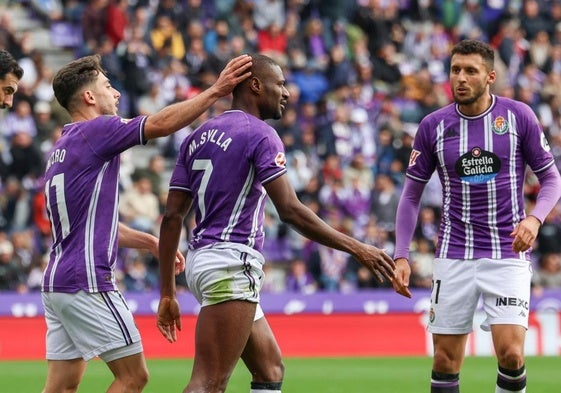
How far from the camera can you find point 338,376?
1426 centimetres

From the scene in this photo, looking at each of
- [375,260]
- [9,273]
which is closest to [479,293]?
[375,260]

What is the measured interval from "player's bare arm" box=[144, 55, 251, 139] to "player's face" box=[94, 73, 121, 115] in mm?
595

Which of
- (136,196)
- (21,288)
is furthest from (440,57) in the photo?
(21,288)

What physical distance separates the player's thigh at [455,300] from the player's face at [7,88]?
3.19 m

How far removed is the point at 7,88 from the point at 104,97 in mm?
630

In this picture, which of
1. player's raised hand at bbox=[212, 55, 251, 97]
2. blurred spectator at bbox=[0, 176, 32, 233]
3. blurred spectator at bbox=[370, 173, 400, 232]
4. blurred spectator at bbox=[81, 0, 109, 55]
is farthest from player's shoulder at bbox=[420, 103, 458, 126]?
blurred spectator at bbox=[81, 0, 109, 55]

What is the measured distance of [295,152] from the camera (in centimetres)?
2094

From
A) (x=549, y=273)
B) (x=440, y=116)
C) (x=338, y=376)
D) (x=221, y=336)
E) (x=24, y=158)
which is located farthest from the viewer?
(x=24, y=158)

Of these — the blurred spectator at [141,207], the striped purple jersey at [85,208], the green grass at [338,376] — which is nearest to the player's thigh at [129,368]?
the striped purple jersey at [85,208]

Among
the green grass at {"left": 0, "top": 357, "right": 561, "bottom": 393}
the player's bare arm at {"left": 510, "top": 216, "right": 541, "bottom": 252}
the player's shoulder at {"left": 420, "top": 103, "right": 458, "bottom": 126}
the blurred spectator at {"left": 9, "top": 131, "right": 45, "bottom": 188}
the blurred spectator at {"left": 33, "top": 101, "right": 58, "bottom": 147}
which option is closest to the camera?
the player's bare arm at {"left": 510, "top": 216, "right": 541, "bottom": 252}

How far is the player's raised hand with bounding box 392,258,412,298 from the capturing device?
8.15m

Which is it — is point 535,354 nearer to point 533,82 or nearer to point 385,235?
point 385,235

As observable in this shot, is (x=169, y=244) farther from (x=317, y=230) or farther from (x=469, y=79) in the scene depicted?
(x=469, y=79)

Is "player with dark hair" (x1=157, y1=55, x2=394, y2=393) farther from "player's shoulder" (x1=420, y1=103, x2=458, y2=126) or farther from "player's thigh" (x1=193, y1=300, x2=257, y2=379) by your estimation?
"player's shoulder" (x1=420, y1=103, x2=458, y2=126)
